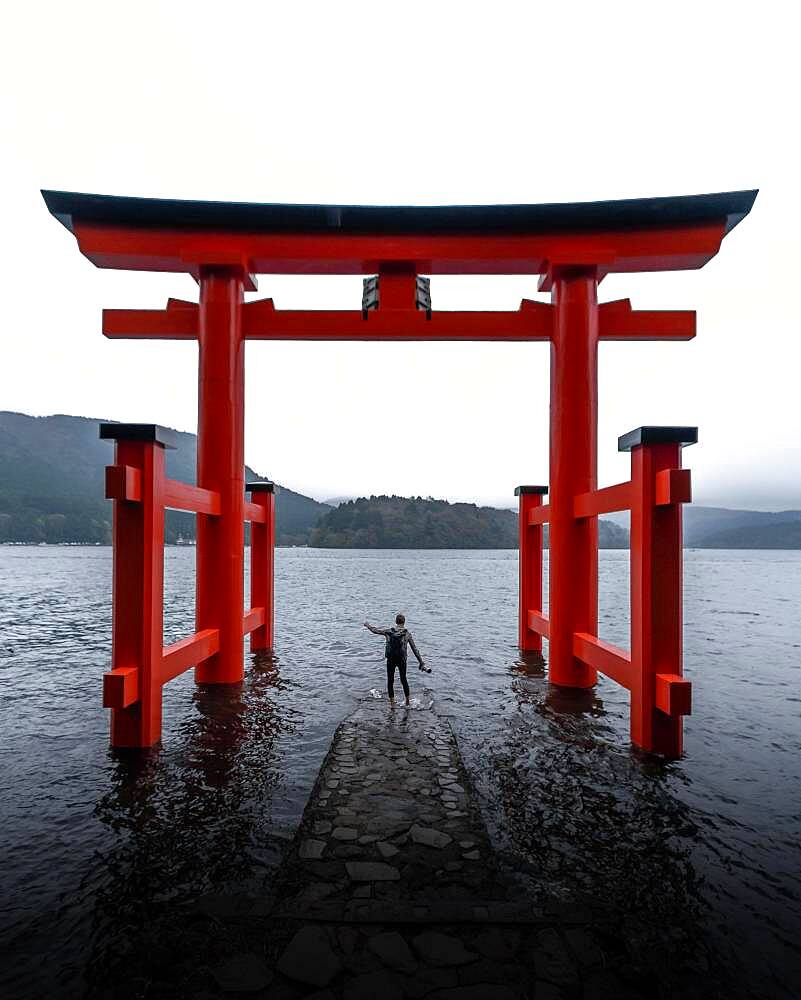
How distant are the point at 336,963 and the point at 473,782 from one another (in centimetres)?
329

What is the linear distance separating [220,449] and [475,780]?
7082mm

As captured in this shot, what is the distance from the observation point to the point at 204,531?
32.9 feet

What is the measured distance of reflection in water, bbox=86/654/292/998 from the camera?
11.8 ft

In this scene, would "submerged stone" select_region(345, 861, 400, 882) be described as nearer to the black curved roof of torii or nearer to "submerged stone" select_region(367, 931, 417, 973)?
"submerged stone" select_region(367, 931, 417, 973)

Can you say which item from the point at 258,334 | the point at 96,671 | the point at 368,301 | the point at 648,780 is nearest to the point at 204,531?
the point at 258,334

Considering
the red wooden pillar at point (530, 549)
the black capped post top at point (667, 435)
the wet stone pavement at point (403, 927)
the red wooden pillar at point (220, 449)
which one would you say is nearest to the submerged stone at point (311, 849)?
the wet stone pavement at point (403, 927)

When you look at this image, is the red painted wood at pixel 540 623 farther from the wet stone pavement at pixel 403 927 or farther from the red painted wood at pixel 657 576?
the wet stone pavement at pixel 403 927

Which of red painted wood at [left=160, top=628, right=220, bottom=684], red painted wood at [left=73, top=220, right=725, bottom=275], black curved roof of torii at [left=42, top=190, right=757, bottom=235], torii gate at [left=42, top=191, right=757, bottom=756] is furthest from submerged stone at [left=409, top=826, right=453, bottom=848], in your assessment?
black curved roof of torii at [left=42, top=190, right=757, bottom=235]

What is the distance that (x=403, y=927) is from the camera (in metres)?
3.77

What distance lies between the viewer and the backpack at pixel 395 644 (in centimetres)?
932

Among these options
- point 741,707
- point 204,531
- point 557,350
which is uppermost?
point 557,350

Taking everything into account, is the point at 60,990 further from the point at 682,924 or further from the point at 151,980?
the point at 682,924

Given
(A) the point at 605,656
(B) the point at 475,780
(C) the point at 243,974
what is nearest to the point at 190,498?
(B) the point at 475,780

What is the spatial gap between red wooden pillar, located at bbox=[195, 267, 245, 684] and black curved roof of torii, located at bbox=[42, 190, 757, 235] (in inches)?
38.5
